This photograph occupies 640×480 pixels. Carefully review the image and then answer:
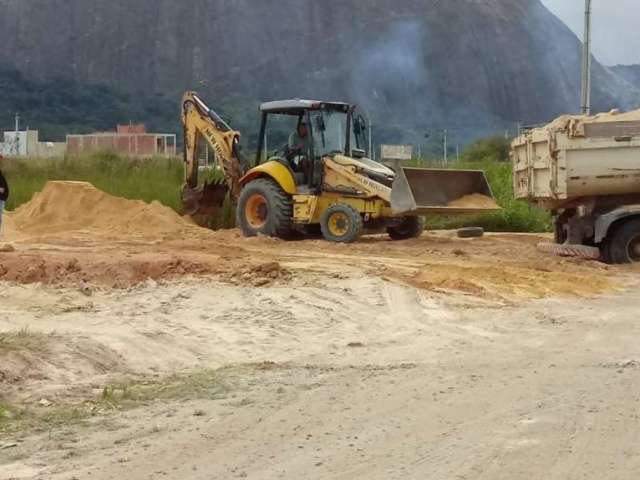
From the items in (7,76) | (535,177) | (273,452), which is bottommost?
(273,452)

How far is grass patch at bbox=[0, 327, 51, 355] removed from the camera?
8375 millimetres

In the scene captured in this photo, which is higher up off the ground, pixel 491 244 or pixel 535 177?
pixel 535 177

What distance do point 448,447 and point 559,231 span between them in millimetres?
12020

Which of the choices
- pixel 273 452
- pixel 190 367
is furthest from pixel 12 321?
pixel 273 452

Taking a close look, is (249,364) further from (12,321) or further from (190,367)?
(12,321)

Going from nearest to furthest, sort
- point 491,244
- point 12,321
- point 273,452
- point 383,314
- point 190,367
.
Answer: point 273,452 < point 190,367 < point 12,321 < point 383,314 < point 491,244

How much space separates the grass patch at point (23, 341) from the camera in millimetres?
8375

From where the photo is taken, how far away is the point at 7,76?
77.9 meters

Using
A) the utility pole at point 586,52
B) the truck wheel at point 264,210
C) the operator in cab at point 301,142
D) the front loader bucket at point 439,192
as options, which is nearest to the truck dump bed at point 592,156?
the front loader bucket at point 439,192

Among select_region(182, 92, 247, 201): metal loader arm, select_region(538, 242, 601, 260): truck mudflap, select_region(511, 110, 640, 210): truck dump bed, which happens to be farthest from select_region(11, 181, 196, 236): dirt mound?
select_region(511, 110, 640, 210): truck dump bed

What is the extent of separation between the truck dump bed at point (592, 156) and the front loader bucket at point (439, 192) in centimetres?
267

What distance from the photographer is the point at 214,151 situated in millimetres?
22578

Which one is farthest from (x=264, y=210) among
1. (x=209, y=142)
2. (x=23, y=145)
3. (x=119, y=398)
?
(x=23, y=145)

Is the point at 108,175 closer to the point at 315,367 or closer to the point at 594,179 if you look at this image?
the point at 594,179
